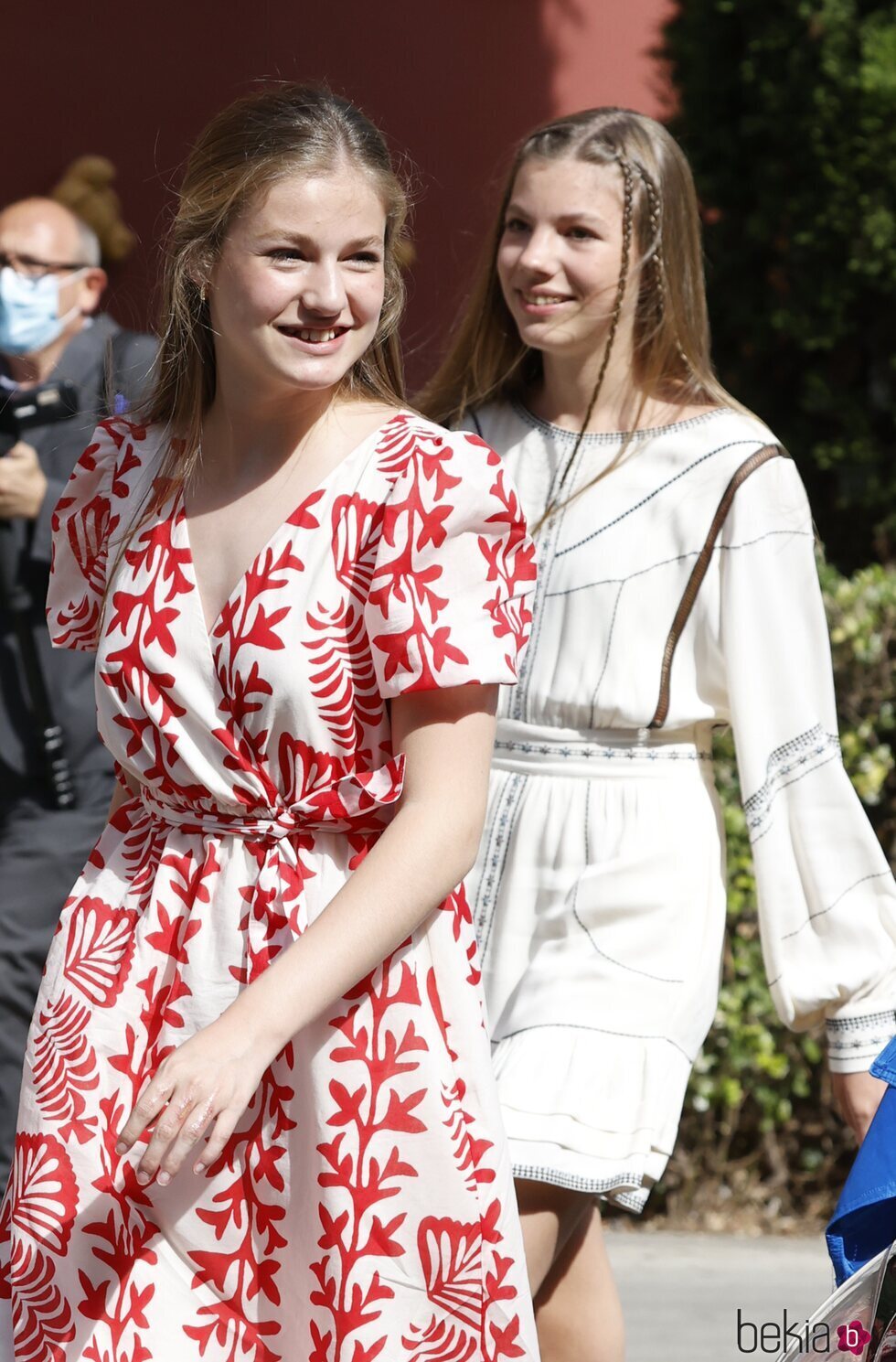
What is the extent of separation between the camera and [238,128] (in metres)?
1.96

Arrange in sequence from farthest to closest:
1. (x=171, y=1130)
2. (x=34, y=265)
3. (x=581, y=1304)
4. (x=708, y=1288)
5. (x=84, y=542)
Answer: (x=34, y=265), (x=708, y=1288), (x=581, y=1304), (x=84, y=542), (x=171, y=1130)

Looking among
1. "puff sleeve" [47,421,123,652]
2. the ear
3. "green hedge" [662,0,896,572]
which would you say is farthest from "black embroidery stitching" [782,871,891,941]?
"green hedge" [662,0,896,572]

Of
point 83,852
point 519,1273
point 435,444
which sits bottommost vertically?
point 83,852

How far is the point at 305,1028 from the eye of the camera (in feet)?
5.93

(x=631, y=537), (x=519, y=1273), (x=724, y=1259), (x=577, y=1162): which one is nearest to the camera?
(x=519, y=1273)

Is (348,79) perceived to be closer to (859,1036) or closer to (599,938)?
(599,938)

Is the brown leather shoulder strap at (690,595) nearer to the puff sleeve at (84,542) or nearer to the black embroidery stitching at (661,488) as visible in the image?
the black embroidery stitching at (661,488)

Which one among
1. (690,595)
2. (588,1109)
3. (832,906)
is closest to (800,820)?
(832,906)

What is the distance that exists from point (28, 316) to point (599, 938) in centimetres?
223

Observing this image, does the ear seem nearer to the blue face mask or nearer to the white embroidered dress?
the blue face mask

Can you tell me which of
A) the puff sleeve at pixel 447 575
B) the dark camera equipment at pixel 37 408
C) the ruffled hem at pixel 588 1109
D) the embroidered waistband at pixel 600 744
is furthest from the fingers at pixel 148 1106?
the dark camera equipment at pixel 37 408

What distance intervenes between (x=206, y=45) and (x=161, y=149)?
1.15 feet

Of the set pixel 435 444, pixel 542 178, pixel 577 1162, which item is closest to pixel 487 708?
pixel 435 444

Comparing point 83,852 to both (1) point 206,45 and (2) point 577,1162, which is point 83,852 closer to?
(2) point 577,1162
